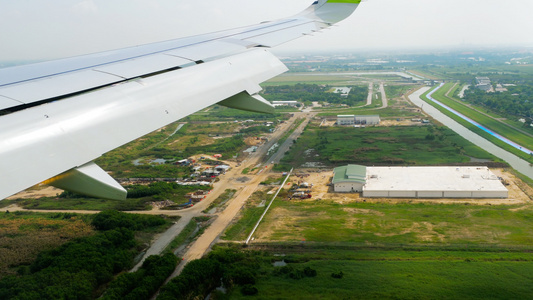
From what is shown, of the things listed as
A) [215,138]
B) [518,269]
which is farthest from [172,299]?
[215,138]

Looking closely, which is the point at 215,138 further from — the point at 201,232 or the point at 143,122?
the point at 143,122


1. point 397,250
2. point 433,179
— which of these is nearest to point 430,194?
point 433,179

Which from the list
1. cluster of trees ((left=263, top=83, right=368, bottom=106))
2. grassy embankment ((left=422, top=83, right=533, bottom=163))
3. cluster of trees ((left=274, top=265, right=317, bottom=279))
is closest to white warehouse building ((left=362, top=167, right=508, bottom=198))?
grassy embankment ((left=422, top=83, right=533, bottom=163))

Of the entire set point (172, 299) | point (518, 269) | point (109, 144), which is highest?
point (109, 144)

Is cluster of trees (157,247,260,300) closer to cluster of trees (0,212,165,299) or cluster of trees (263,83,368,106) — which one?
cluster of trees (0,212,165,299)

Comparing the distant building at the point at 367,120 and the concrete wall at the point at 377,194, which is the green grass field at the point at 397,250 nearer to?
the concrete wall at the point at 377,194

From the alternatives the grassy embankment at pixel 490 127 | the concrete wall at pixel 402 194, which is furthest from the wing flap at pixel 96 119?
the grassy embankment at pixel 490 127

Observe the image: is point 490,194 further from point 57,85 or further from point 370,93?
point 370,93
